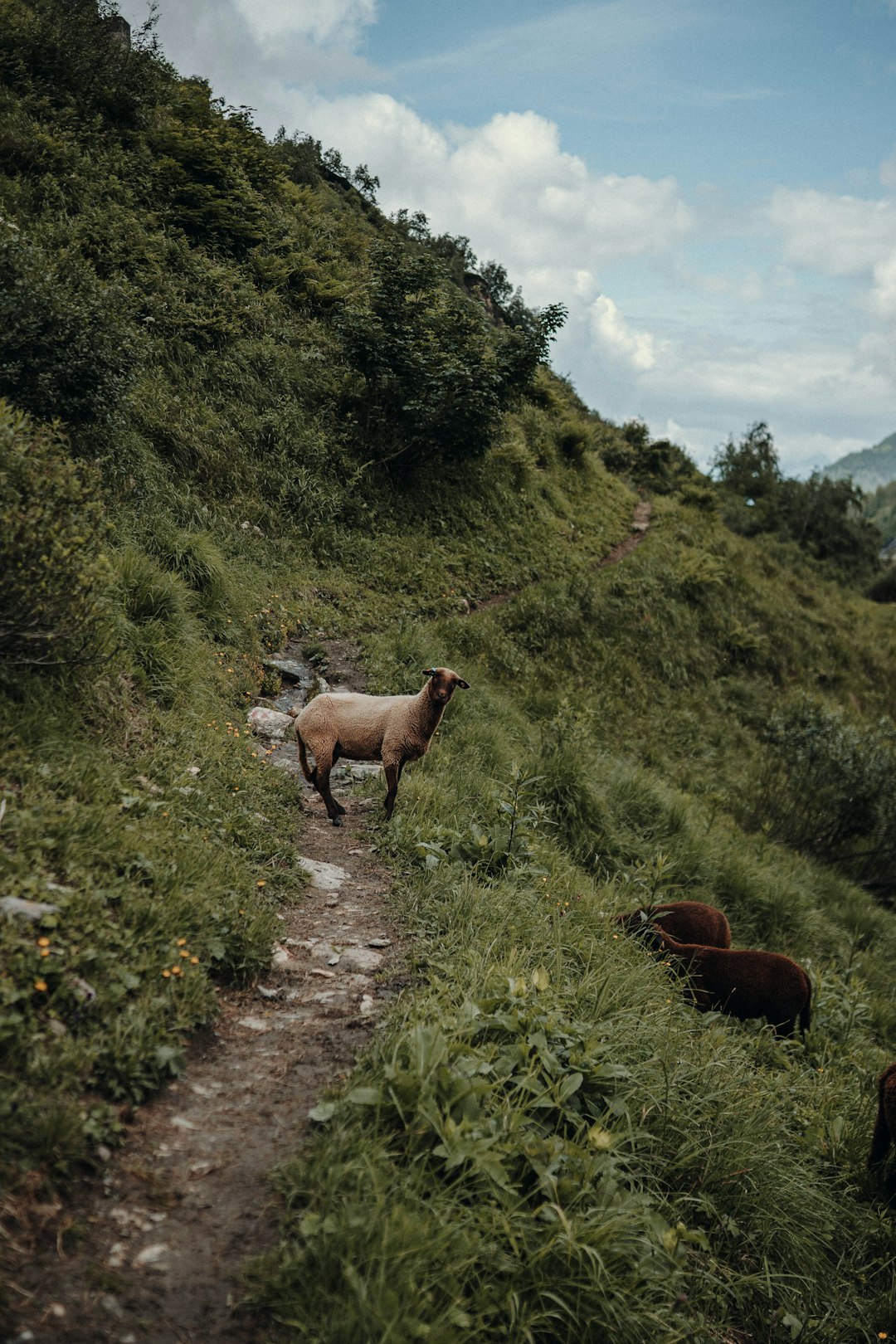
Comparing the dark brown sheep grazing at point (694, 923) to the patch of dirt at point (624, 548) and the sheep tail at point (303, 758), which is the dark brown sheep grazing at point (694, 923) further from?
the patch of dirt at point (624, 548)

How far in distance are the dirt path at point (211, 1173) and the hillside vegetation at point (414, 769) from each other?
138 mm

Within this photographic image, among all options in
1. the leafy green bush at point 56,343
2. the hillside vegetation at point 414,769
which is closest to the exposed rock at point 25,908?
the hillside vegetation at point 414,769

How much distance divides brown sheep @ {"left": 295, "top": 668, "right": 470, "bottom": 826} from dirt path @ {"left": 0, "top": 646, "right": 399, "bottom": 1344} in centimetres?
198

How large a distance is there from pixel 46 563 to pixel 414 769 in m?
4.40

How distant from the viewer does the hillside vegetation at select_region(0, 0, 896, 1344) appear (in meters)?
3.01

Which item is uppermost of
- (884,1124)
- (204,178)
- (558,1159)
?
(204,178)

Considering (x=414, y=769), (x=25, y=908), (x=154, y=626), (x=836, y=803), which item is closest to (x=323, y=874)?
(x=414, y=769)

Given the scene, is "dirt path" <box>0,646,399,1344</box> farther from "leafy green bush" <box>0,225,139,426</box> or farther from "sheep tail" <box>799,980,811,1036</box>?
"leafy green bush" <box>0,225,139,426</box>

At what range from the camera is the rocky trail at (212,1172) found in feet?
7.73

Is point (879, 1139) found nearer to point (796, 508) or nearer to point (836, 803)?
point (836, 803)

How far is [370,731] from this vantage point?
6734mm

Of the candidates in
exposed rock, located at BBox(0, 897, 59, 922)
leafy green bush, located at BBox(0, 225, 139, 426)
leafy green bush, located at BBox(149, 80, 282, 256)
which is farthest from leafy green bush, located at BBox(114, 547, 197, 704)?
leafy green bush, located at BBox(149, 80, 282, 256)

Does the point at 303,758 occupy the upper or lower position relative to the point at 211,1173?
upper

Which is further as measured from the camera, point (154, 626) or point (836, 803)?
point (836, 803)
